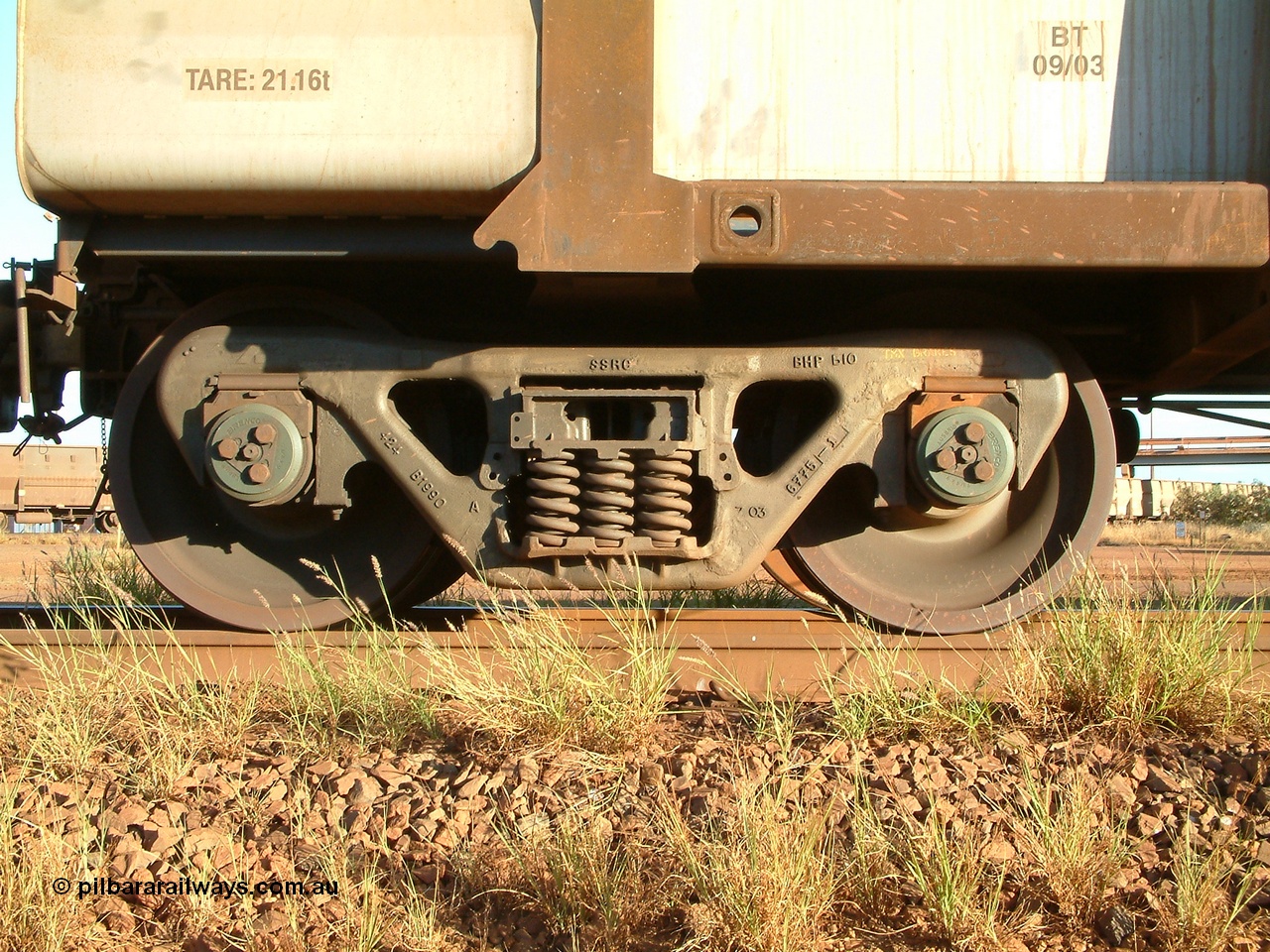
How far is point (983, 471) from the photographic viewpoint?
391 centimetres

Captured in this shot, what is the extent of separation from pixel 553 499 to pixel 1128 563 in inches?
557

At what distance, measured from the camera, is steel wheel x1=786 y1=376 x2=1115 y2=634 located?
14.1 ft

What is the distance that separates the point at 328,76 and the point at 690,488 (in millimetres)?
1980

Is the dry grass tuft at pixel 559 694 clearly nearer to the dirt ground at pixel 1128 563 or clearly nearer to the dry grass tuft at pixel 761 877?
Result: the dry grass tuft at pixel 761 877

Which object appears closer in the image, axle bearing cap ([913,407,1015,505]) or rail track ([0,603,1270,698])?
rail track ([0,603,1270,698])

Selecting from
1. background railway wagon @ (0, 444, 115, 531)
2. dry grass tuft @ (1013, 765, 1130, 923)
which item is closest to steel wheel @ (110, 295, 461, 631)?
dry grass tuft @ (1013, 765, 1130, 923)

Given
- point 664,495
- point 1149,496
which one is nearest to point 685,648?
point 664,495

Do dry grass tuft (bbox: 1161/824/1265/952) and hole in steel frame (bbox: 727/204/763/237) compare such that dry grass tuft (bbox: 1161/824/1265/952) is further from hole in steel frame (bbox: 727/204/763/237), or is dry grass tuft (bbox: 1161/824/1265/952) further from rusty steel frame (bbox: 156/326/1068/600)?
hole in steel frame (bbox: 727/204/763/237)

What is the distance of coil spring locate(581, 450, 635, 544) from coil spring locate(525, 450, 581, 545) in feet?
0.21

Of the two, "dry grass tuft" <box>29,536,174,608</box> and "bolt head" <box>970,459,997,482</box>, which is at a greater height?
"bolt head" <box>970,459,997,482</box>

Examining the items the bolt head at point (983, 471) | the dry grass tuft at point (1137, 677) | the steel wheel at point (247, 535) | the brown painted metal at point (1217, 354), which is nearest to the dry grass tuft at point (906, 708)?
the dry grass tuft at point (1137, 677)

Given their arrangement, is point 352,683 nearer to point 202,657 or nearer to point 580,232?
point 202,657

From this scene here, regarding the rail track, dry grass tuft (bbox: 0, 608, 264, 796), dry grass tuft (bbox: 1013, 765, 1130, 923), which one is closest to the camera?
dry grass tuft (bbox: 1013, 765, 1130, 923)

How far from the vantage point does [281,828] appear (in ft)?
9.32
